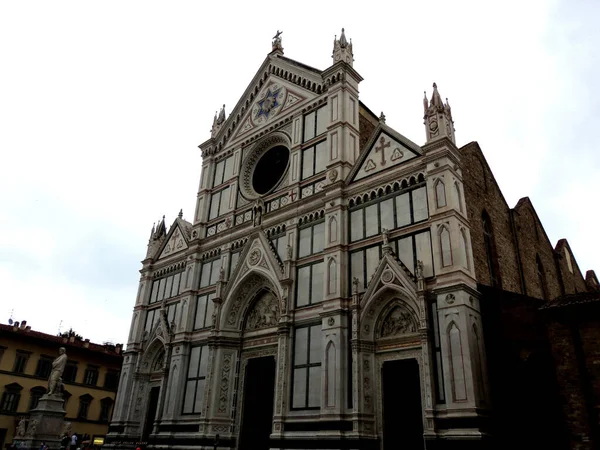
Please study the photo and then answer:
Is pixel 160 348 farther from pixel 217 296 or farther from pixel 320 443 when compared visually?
pixel 320 443

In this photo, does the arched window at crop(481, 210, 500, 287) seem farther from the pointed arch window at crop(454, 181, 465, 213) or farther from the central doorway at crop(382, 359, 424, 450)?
the central doorway at crop(382, 359, 424, 450)

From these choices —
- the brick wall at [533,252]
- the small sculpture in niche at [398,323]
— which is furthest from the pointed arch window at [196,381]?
the brick wall at [533,252]

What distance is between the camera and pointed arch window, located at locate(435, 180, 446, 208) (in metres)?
17.2

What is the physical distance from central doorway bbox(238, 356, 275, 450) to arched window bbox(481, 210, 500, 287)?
32.7 ft

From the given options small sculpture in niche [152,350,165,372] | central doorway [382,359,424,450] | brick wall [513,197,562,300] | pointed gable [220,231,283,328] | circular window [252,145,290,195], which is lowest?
central doorway [382,359,424,450]

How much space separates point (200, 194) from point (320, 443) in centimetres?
1679

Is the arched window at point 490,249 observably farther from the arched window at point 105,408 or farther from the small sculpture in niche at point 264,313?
the arched window at point 105,408

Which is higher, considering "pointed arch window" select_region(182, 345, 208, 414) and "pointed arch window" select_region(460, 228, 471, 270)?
"pointed arch window" select_region(460, 228, 471, 270)

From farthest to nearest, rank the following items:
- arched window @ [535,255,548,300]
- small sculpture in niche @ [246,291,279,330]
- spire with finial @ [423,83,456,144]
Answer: arched window @ [535,255,548,300] < small sculpture in niche @ [246,291,279,330] < spire with finial @ [423,83,456,144]

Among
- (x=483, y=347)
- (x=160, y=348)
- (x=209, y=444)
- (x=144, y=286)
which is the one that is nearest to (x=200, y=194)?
(x=144, y=286)

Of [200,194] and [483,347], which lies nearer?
[483,347]

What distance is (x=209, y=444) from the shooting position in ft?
69.7

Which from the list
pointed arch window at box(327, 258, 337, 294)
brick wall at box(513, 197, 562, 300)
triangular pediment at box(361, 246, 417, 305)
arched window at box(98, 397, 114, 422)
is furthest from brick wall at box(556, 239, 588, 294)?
arched window at box(98, 397, 114, 422)

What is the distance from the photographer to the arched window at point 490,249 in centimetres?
1938
